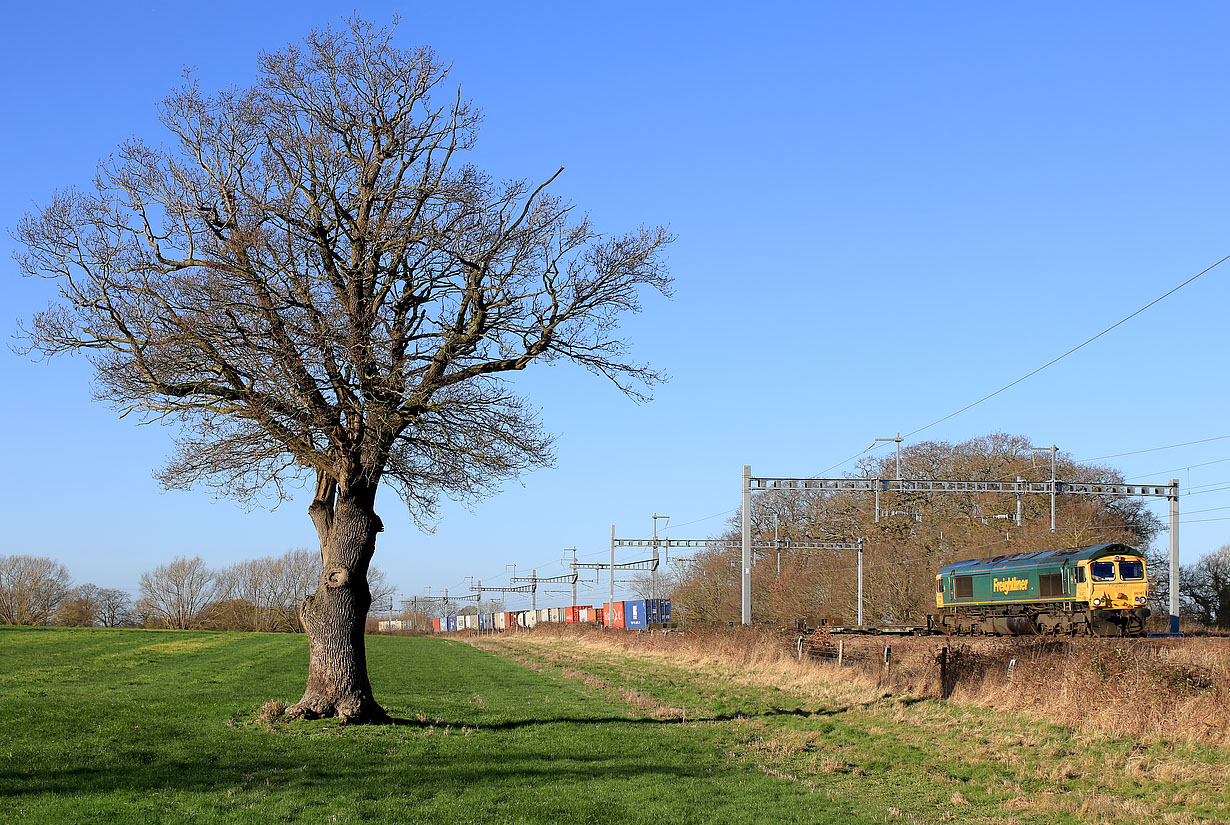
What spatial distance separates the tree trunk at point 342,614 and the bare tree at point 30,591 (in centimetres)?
8370

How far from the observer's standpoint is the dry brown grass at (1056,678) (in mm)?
14414

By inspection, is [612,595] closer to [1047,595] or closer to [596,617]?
[596,617]

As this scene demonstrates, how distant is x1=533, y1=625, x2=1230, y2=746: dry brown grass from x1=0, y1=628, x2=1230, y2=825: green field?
656mm

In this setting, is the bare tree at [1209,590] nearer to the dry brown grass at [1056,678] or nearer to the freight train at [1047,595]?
the freight train at [1047,595]

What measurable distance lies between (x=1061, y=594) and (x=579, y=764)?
3052 centimetres

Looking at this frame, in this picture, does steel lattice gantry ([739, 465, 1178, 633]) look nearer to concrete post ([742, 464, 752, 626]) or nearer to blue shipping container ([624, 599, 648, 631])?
concrete post ([742, 464, 752, 626])

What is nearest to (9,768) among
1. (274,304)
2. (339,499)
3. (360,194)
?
(339,499)

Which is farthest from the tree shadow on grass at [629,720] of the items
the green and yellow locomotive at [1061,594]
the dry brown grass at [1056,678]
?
the green and yellow locomotive at [1061,594]

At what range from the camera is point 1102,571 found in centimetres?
3616

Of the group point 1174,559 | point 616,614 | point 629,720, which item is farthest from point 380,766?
point 616,614

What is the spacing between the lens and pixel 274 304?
14.3 m

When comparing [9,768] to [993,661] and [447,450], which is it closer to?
[447,450]

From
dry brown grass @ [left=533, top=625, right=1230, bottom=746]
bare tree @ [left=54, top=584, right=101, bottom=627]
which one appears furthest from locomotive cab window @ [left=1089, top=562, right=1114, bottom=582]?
bare tree @ [left=54, top=584, right=101, bottom=627]

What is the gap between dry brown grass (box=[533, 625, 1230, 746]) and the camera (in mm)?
14414
